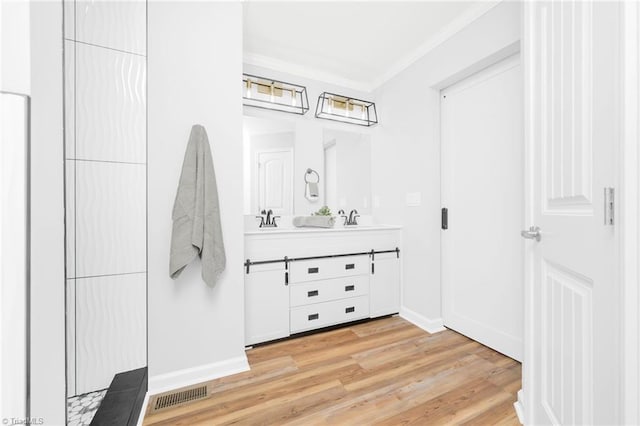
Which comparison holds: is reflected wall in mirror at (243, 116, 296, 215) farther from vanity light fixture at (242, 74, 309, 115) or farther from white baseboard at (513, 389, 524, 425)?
white baseboard at (513, 389, 524, 425)

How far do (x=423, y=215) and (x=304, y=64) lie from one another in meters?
1.80

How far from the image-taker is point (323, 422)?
1.30 meters

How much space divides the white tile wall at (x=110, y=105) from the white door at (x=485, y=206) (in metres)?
A: 2.20

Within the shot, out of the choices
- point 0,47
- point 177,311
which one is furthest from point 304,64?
point 0,47

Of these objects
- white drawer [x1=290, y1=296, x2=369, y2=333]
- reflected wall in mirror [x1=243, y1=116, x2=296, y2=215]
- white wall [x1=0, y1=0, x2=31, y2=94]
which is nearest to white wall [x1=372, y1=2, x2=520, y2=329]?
white drawer [x1=290, y1=296, x2=369, y2=333]

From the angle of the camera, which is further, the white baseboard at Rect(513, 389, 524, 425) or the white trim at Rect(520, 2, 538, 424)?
the white baseboard at Rect(513, 389, 524, 425)

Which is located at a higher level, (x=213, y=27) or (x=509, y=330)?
(x=213, y=27)

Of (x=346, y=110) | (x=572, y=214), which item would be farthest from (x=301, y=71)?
(x=572, y=214)

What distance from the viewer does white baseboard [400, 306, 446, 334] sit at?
7.58ft

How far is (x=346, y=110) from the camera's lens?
9.51 ft

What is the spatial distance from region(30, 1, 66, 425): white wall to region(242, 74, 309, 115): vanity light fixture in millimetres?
2232

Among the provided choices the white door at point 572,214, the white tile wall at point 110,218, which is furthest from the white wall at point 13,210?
the white door at point 572,214

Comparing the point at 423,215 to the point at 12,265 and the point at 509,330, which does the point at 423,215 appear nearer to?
the point at 509,330

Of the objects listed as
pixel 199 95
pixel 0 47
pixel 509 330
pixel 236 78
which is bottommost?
pixel 509 330
